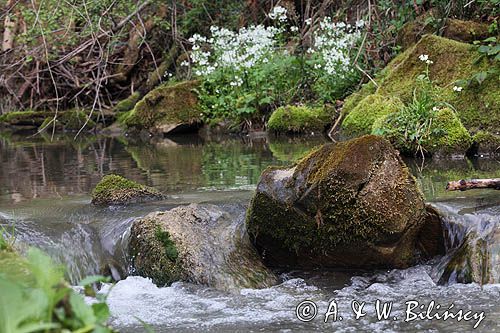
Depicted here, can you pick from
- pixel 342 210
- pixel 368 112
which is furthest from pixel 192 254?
pixel 368 112

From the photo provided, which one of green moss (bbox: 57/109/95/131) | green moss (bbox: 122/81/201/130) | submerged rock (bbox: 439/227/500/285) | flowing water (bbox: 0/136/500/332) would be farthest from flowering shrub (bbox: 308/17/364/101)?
green moss (bbox: 57/109/95/131)

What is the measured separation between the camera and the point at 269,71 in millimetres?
13227

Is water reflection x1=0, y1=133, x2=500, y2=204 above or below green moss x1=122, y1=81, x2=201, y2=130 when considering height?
below

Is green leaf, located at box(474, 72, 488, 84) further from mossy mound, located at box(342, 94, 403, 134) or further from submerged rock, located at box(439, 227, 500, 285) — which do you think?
submerged rock, located at box(439, 227, 500, 285)

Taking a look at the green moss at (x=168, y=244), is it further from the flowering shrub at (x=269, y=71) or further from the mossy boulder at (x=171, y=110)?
the mossy boulder at (x=171, y=110)

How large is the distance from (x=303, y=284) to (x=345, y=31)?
33.8 feet

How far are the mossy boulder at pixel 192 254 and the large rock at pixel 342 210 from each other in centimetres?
22

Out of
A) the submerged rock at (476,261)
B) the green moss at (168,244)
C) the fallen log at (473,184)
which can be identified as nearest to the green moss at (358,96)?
the fallen log at (473,184)

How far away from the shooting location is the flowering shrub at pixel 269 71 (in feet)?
40.3

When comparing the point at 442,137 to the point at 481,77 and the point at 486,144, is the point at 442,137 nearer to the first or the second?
the point at 486,144

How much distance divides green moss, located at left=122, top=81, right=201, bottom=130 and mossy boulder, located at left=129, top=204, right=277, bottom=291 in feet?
33.5

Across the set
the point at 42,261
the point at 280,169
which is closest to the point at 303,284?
the point at 280,169

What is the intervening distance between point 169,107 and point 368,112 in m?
6.38

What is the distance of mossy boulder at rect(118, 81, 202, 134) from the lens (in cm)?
1480
